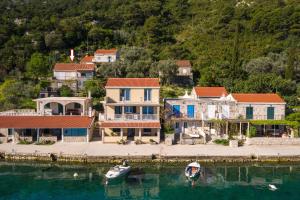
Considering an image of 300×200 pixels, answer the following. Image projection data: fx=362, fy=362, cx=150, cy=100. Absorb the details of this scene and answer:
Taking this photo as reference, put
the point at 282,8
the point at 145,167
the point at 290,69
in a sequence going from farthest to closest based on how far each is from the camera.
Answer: the point at 282,8 → the point at 290,69 → the point at 145,167

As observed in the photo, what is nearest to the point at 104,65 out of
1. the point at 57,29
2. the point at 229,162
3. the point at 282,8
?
the point at 57,29

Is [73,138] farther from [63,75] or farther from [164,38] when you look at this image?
[164,38]

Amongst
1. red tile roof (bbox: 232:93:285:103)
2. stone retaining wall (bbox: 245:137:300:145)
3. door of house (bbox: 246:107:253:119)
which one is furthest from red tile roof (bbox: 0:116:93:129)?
stone retaining wall (bbox: 245:137:300:145)

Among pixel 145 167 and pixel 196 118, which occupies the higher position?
pixel 196 118

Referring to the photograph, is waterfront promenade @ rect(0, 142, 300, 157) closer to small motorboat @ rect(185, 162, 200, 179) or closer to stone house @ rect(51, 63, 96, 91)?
small motorboat @ rect(185, 162, 200, 179)

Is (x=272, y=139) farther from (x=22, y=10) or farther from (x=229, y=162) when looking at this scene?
(x=22, y=10)

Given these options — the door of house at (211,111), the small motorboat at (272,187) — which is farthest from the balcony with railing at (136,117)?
the small motorboat at (272,187)

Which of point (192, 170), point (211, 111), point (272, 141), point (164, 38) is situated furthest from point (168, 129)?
point (164, 38)
